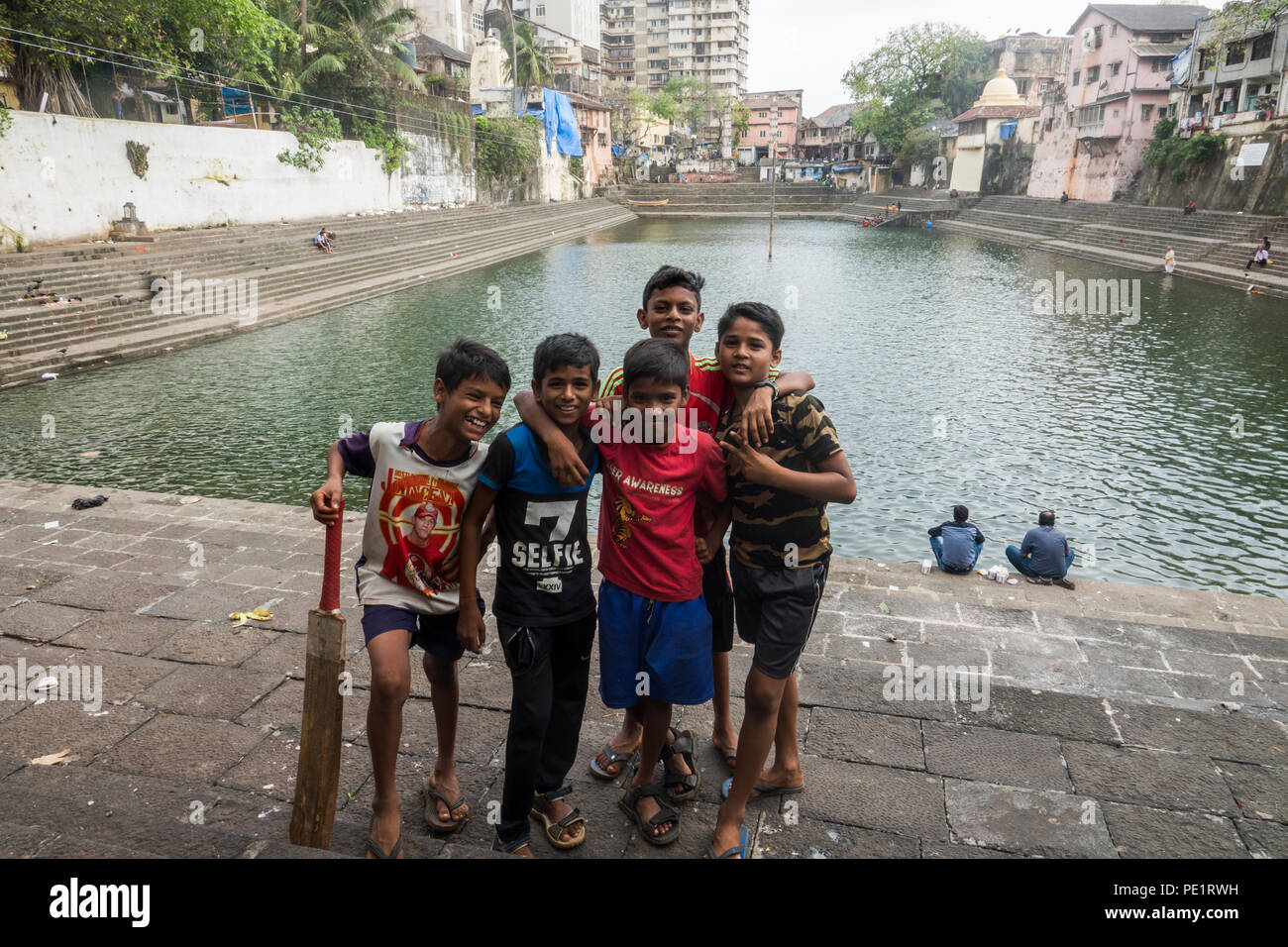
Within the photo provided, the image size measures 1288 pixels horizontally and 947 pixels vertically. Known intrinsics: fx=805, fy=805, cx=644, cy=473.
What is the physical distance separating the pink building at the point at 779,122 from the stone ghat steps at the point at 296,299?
237 feet

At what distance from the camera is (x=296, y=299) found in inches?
742

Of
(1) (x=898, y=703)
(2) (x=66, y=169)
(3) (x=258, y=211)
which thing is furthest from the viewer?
(3) (x=258, y=211)

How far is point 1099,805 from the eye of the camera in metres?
3.09

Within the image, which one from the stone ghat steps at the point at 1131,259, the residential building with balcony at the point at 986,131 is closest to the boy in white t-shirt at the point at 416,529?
the stone ghat steps at the point at 1131,259

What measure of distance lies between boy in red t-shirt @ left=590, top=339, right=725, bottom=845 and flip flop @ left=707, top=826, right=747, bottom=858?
15 centimetres

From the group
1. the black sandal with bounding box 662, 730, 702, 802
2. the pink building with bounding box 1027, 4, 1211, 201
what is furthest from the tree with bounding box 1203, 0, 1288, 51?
the black sandal with bounding box 662, 730, 702, 802

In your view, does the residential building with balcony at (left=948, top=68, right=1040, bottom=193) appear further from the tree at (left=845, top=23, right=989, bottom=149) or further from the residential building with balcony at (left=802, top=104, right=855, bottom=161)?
the residential building with balcony at (left=802, top=104, right=855, bottom=161)

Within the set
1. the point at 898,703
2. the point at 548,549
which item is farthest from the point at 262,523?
the point at 898,703

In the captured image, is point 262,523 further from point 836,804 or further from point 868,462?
point 868,462

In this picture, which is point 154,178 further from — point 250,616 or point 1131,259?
point 1131,259

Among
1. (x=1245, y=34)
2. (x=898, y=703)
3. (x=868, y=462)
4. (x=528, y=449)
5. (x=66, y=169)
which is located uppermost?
(x=1245, y=34)

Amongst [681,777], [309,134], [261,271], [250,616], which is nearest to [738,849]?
[681,777]

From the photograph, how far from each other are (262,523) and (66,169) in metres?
15.9

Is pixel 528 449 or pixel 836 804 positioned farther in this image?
pixel 836 804
